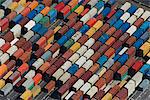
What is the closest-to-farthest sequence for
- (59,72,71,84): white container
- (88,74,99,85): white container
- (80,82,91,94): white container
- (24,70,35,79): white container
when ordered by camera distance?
(80,82,91,94): white container, (88,74,99,85): white container, (59,72,71,84): white container, (24,70,35,79): white container

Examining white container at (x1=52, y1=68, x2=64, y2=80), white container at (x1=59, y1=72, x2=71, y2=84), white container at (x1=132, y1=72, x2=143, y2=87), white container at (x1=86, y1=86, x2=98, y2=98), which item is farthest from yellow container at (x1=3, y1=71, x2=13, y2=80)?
white container at (x1=132, y1=72, x2=143, y2=87)

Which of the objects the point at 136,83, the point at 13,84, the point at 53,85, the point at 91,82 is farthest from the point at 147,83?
the point at 13,84

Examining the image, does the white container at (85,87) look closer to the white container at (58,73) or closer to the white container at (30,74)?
the white container at (58,73)

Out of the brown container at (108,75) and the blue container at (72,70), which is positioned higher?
the blue container at (72,70)

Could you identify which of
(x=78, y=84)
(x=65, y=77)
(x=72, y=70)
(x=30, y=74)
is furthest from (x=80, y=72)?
(x=30, y=74)

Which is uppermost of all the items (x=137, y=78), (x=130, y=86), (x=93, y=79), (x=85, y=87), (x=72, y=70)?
(x=72, y=70)

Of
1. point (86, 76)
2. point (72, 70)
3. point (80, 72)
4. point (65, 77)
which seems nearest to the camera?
point (65, 77)

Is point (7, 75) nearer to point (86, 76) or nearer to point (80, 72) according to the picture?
point (80, 72)

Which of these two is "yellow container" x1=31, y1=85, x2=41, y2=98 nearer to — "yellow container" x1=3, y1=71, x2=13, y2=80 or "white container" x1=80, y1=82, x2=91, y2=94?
"yellow container" x1=3, y1=71, x2=13, y2=80

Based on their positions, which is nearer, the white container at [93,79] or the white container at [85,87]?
the white container at [85,87]

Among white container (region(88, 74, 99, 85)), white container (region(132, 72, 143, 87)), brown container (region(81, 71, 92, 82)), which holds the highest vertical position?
brown container (region(81, 71, 92, 82))

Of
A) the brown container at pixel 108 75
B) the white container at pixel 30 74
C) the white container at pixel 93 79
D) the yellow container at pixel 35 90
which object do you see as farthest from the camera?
the brown container at pixel 108 75

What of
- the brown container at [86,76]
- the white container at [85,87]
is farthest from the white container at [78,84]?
the brown container at [86,76]
